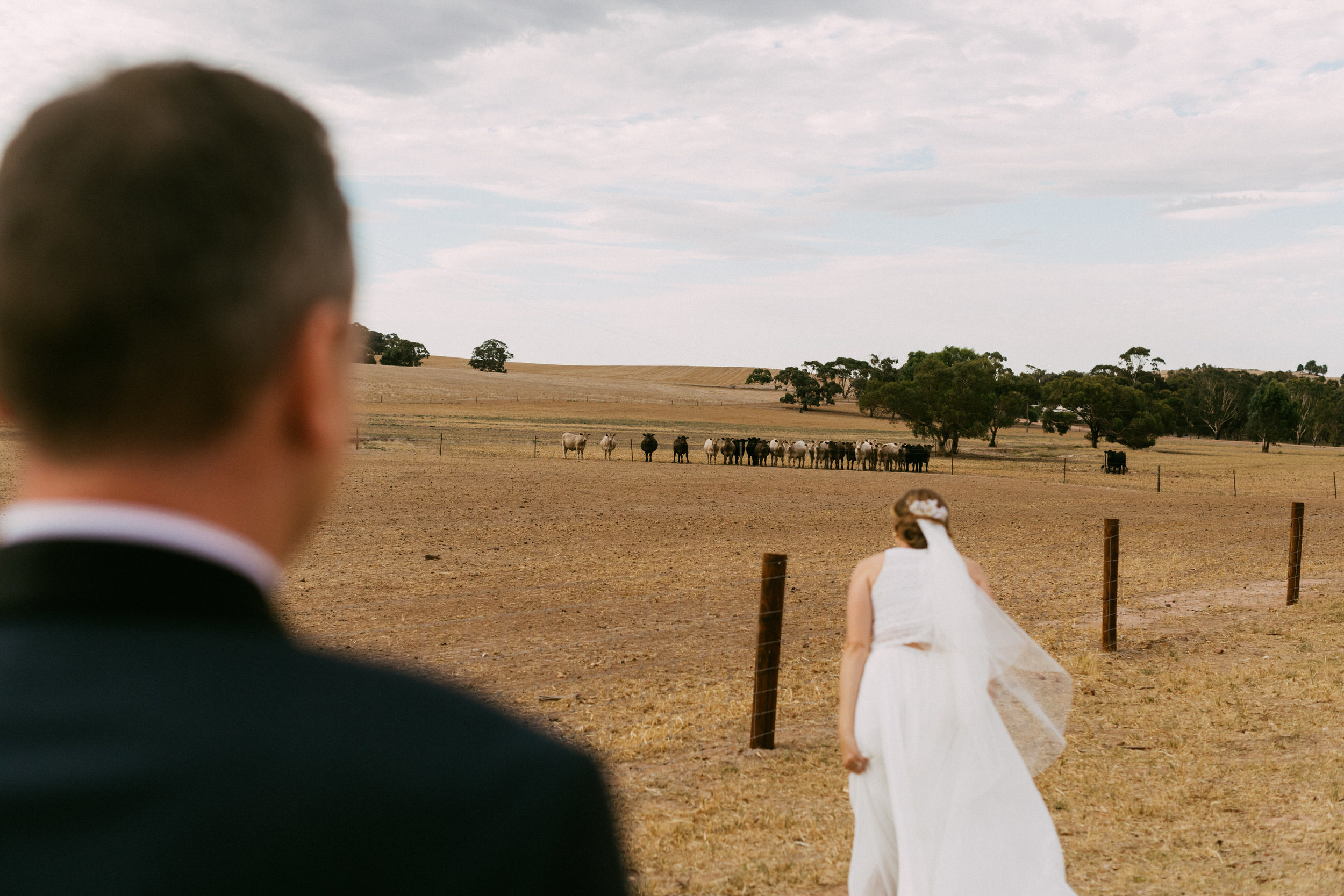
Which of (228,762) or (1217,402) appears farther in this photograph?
(1217,402)

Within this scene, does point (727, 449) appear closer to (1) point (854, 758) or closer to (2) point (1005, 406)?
(2) point (1005, 406)

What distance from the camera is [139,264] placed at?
0.67 meters

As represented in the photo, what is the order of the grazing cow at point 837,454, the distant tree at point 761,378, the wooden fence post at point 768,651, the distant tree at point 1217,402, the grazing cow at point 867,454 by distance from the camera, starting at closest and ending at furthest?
the wooden fence post at point 768,651
the grazing cow at point 837,454
the grazing cow at point 867,454
the distant tree at point 1217,402
the distant tree at point 761,378

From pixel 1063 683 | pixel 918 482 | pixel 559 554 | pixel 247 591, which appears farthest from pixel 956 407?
pixel 247 591

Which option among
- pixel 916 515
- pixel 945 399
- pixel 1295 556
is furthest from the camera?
pixel 945 399

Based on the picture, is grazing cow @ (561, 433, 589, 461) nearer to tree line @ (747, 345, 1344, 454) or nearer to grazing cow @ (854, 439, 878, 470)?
grazing cow @ (854, 439, 878, 470)

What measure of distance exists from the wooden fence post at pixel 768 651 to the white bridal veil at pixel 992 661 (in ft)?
7.41

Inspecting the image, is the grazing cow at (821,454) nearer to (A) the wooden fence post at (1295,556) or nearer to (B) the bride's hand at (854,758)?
(A) the wooden fence post at (1295,556)

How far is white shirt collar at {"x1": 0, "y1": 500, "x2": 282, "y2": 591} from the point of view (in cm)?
65

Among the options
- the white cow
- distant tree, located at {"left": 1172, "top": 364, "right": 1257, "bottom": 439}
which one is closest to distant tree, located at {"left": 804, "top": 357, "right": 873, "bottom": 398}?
distant tree, located at {"left": 1172, "top": 364, "right": 1257, "bottom": 439}

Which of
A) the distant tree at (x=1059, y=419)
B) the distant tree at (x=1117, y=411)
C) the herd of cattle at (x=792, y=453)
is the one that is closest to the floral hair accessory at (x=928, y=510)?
the herd of cattle at (x=792, y=453)

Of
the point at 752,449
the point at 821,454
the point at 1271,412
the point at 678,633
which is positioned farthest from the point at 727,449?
the point at 1271,412

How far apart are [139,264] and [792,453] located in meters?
40.8

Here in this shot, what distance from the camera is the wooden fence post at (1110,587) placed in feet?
29.9
